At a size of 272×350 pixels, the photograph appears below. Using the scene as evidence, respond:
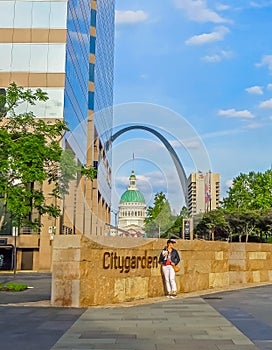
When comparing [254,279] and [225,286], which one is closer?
[225,286]

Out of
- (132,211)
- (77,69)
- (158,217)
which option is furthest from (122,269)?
(77,69)

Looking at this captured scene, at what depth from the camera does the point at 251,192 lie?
7194cm

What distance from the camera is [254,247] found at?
21.9 m

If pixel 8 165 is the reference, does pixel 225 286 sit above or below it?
below

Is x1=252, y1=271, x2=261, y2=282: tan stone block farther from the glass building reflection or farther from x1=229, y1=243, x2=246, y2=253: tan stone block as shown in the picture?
the glass building reflection

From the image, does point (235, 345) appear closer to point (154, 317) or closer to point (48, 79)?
point (154, 317)

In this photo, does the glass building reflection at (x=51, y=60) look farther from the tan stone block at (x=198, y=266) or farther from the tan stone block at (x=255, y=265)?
the tan stone block at (x=198, y=266)

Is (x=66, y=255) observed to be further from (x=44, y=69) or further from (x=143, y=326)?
(x=44, y=69)

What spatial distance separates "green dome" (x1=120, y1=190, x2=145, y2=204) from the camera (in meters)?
15.8

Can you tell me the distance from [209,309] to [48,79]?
3382 cm

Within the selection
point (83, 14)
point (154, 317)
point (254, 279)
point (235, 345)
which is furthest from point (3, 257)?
point (235, 345)

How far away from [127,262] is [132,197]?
85.7 inches

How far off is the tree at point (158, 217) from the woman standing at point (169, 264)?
1.44 meters

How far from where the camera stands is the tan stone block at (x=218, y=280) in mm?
19000
